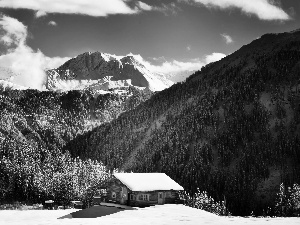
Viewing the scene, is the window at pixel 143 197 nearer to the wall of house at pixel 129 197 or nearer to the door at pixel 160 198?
the wall of house at pixel 129 197

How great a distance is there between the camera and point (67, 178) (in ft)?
369

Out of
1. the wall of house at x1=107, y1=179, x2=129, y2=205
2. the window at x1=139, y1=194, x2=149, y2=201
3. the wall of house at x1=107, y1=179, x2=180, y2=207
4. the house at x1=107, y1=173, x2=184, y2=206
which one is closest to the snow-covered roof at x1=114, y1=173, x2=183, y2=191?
the house at x1=107, y1=173, x2=184, y2=206

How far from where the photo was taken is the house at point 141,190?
6069 centimetres

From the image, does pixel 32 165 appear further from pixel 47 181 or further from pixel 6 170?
pixel 47 181

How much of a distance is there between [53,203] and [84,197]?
9.55 meters

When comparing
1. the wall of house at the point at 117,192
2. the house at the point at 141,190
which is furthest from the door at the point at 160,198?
the wall of house at the point at 117,192

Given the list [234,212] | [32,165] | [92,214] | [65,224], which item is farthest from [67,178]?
[234,212]

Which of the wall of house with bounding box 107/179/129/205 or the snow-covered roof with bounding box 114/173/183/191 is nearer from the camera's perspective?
the snow-covered roof with bounding box 114/173/183/191

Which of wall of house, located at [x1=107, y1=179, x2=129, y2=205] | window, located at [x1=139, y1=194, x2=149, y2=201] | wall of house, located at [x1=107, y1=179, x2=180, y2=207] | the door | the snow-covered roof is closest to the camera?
wall of house, located at [x1=107, y1=179, x2=180, y2=207]

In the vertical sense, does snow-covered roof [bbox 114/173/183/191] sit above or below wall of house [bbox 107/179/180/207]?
above

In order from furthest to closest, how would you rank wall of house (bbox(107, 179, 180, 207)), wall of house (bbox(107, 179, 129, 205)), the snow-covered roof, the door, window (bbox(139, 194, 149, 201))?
the door < wall of house (bbox(107, 179, 129, 205)) < the snow-covered roof < window (bbox(139, 194, 149, 201)) < wall of house (bbox(107, 179, 180, 207))

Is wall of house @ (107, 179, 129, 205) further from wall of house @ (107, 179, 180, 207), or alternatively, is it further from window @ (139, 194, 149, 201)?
window @ (139, 194, 149, 201)

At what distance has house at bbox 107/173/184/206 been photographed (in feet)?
199

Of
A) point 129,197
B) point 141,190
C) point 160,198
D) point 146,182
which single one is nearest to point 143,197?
point 141,190
